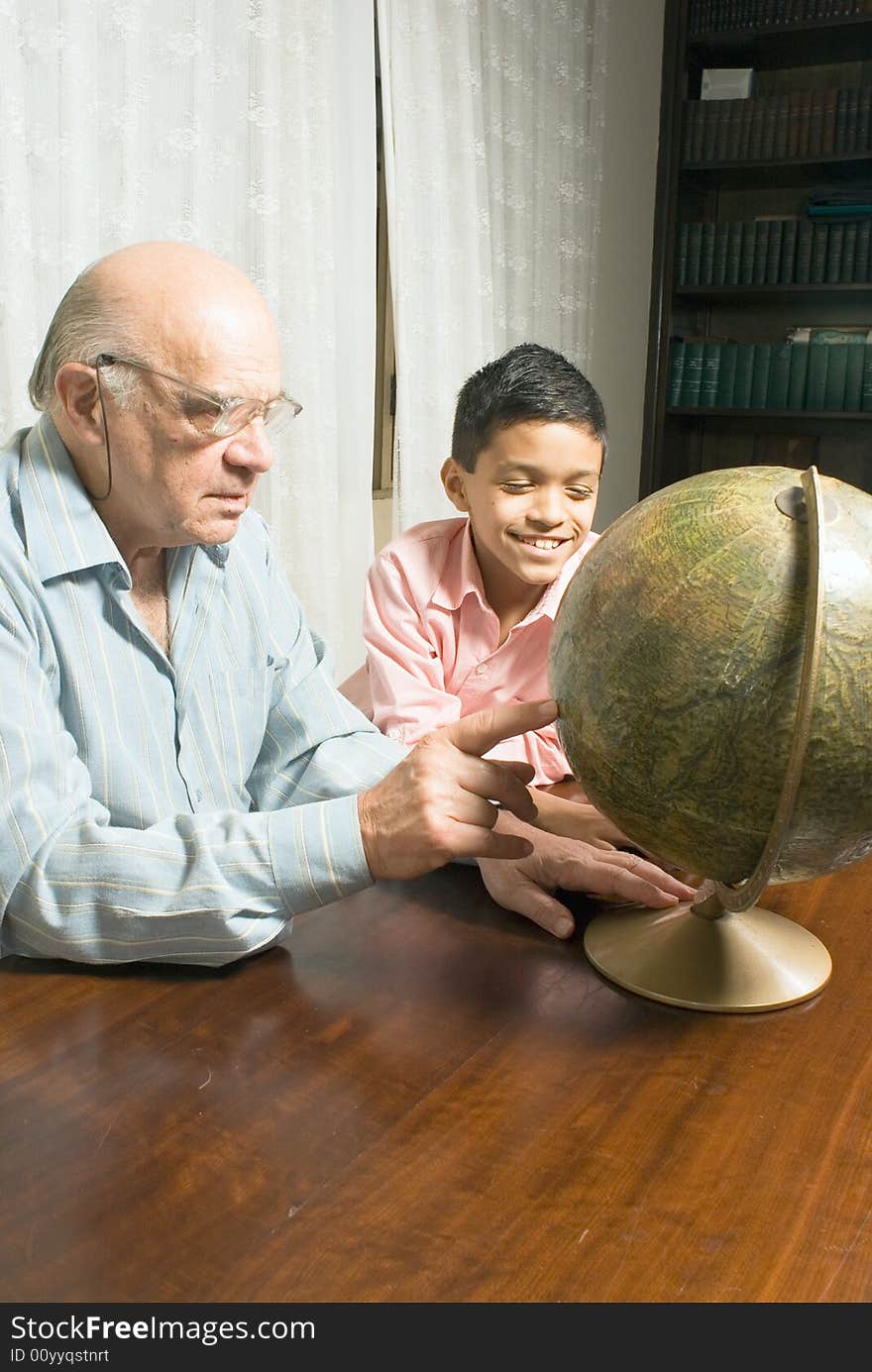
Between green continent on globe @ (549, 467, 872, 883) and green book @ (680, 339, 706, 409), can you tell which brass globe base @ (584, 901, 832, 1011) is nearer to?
green continent on globe @ (549, 467, 872, 883)

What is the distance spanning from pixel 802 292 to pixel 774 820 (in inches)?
188

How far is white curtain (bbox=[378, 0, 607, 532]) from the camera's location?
3.94 metres

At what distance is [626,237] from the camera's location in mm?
5617

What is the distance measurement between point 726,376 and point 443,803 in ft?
14.8

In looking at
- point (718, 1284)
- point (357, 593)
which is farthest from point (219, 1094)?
point (357, 593)

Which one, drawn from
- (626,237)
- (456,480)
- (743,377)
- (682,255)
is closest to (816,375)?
(743,377)

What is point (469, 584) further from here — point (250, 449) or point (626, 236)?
point (626, 236)

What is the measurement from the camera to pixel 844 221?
5094 mm

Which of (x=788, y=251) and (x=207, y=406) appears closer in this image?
(x=207, y=406)

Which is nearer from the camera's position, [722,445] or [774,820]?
[774,820]

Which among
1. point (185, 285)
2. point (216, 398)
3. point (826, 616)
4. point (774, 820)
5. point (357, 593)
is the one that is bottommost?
point (357, 593)

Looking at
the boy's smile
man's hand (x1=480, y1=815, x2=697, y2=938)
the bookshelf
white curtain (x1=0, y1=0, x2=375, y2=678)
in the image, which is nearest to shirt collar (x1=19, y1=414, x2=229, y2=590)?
man's hand (x1=480, y1=815, x2=697, y2=938)

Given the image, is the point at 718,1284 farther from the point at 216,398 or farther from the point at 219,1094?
the point at 216,398

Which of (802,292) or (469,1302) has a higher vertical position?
(802,292)
